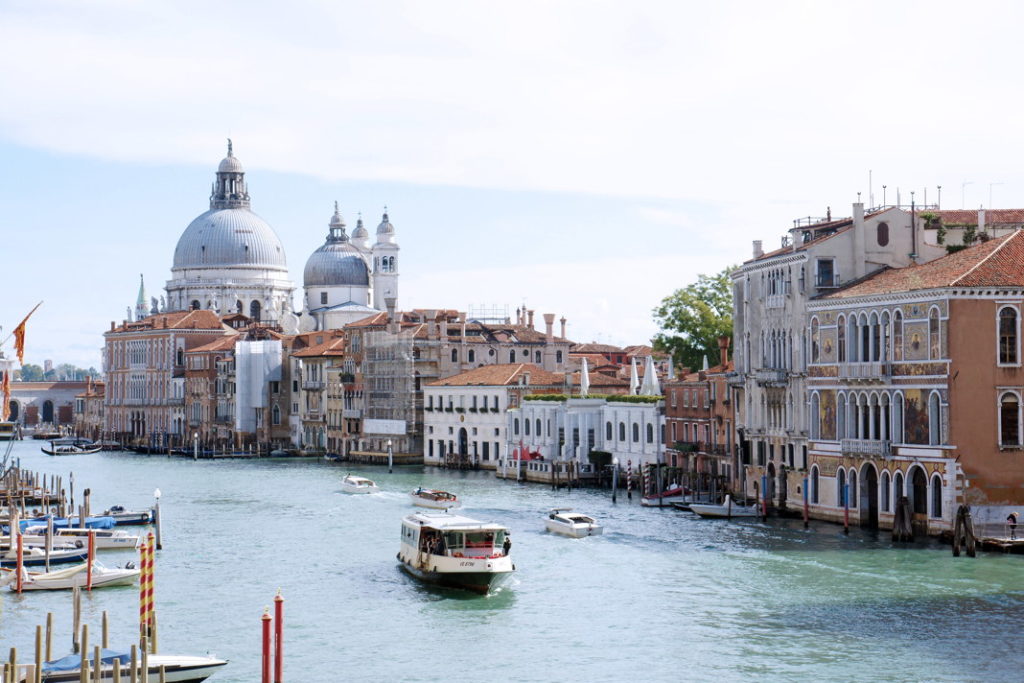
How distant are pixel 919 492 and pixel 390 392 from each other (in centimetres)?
4048

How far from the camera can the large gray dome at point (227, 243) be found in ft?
367

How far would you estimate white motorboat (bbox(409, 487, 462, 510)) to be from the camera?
44.3 m

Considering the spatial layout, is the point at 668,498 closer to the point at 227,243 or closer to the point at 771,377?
the point at 771,377

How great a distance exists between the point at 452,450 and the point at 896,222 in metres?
30.3

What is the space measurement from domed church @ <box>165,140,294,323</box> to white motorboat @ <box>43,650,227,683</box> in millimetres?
89540

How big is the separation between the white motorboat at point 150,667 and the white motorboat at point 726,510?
70.2 feet

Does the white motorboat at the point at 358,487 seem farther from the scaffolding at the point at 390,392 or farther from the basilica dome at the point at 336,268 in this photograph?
the basilica dome at the point at 336,268

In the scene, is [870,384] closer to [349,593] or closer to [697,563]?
[697,563]

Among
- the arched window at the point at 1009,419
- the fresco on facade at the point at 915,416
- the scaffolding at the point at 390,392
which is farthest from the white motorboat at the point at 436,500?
the scaffolding at the point at 390,392

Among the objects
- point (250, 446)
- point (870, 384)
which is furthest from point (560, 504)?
point (250, 446)

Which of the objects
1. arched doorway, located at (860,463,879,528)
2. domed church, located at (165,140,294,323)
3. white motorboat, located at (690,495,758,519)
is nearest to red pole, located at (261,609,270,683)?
arched doorway, located at (860,463,879,528)

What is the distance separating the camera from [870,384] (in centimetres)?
3675

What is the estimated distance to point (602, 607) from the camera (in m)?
27.7

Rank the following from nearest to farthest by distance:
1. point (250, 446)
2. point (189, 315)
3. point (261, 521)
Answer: point (261, 521)
point (250, 446)
point (189, 315)
